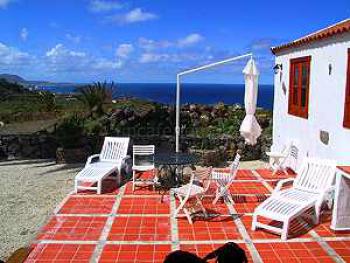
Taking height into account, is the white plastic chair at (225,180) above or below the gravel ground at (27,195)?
above

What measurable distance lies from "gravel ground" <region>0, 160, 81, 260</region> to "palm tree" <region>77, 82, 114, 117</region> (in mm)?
3940

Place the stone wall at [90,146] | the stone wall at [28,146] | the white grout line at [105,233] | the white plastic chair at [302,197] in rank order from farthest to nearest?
the stone wall at [28,146] < the stone wall at [90,146] < the white plastic chair at [302,197] < the white grout line at [105,233]

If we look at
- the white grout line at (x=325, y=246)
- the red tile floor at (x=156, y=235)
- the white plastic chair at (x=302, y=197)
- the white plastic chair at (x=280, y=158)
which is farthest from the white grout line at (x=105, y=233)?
the white plastic chair at (x=280, y=158)

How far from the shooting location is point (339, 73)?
8578 mm

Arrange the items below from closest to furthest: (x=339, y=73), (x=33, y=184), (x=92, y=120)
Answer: (x=339, y=73) → (x=33, y=184) → (x=92, y=120)

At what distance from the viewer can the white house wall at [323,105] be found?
8477mm

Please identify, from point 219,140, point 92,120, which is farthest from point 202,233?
point 92,120

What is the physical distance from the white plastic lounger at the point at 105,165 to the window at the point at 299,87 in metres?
4.58

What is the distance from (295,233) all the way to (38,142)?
34.1 ft

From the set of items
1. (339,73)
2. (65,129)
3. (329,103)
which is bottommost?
(65,129)

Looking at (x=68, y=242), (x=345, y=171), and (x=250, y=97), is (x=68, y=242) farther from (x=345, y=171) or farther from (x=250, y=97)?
(x=250, y=97)

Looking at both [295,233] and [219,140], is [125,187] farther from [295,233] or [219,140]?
[219,140]

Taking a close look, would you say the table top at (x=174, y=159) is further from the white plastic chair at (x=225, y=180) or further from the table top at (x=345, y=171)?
the table top at (x=345, y=171)

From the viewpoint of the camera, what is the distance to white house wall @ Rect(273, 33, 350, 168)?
27.8 feet
